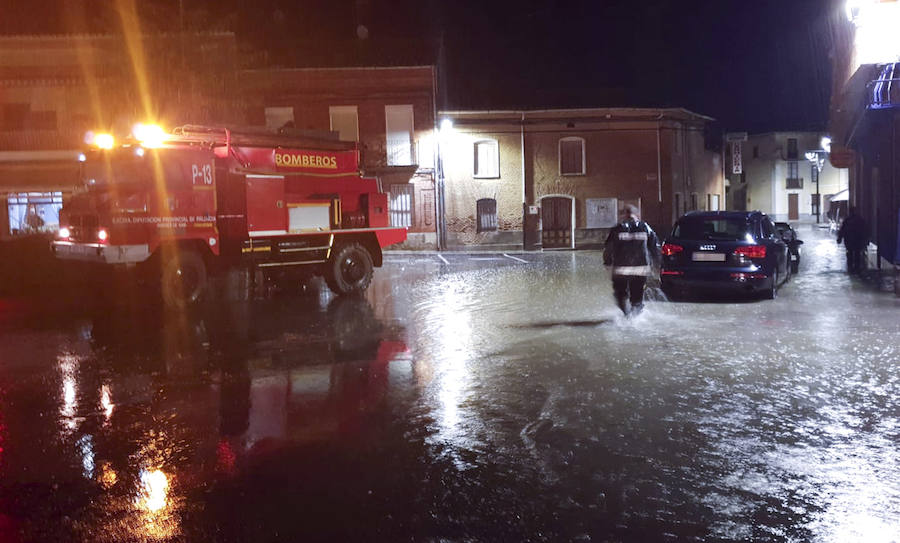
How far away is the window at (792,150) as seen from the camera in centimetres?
7362

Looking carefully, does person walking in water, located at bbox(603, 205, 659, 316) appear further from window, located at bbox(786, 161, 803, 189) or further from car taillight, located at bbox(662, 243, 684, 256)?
window, located at bbox(786, 161, 803, 189)

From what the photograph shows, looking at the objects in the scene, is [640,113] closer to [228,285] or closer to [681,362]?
[228,285]

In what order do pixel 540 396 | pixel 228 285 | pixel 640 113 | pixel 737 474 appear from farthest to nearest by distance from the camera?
pixel 640 113 < pixel 228 285 < pixel 540 396 < pixel 737 474

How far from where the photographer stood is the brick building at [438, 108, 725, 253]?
36.8 m

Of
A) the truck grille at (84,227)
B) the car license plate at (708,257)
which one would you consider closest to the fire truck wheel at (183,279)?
the truck grille at (84,227)

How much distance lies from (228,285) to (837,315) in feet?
40.1

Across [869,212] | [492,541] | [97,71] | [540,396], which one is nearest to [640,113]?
[869,212]

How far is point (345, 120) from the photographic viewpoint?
3581 cm

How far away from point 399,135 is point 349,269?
20333 millimetres

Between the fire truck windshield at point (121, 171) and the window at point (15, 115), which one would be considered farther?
the window at point (15, 115)

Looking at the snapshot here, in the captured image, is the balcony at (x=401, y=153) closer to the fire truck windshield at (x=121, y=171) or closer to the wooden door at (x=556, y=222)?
the wooden door at (x=556, y=222)

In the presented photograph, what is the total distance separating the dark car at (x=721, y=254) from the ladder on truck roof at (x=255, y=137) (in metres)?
6.97

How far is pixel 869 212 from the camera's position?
28219 mm

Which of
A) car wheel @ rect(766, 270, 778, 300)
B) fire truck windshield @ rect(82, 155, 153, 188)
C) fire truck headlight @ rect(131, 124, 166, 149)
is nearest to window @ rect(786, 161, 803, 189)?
car wheel @ rect(766, 270, 778, 300)
